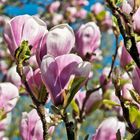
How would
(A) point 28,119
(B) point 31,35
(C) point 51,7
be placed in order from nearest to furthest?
(B) point 31,35 → (A) point 28,119 → (C) point 51,7

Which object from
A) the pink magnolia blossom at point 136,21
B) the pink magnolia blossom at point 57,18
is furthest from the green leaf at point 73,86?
the pink magnolia blossom at point 57,18

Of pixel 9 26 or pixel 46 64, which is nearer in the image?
pixel 46 64

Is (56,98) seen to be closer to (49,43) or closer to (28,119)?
(49,43)

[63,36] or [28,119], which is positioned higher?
[63,36]

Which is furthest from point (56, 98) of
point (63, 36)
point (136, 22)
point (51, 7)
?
point (51, 7)

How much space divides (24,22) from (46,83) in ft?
0.71

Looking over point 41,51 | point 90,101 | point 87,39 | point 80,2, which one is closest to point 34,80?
point 41,51

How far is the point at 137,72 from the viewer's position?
118 centimetres

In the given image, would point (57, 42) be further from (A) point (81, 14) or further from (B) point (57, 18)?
(A) point (81, 14)

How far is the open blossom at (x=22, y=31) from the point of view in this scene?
129 cm

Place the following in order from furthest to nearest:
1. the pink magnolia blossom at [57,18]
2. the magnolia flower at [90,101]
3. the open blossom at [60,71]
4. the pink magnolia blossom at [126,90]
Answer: the pink magnolia blossom at [57,18]
the magnolia flower at [90,101]
the pink magnolia blossom at [126,90]
the open blossom at [60,71]

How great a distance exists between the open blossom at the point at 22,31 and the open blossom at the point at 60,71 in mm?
148

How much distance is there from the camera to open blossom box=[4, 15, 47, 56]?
129cm

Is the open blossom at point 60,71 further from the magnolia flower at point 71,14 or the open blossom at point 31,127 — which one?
the magnolia flower at point 71,14
